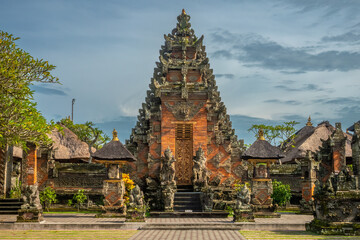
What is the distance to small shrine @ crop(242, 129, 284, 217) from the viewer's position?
21.9m

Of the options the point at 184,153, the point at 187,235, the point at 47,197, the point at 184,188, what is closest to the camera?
the point at 187,235

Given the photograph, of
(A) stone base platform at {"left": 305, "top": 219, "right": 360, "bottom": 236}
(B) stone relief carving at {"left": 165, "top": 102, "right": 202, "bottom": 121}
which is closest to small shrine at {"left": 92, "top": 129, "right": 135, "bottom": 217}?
(B) stone relief carving at {"left": 165, "top": 102, "right": 202, "bottom": 121}

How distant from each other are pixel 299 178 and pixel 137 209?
38.8 ft

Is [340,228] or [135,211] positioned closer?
[340,228]

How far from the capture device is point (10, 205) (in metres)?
23.3

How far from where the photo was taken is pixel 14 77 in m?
18.1

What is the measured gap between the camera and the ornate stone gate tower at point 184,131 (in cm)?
2623

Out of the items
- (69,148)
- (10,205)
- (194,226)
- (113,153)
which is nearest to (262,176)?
(194,226)

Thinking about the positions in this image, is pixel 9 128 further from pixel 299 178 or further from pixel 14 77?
pixel 299 178

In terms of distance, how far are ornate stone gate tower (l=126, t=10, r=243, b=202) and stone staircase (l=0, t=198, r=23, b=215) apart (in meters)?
6.55

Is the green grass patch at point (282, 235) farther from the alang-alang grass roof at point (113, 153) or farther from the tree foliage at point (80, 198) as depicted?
the tree foliage at point (80, 198)

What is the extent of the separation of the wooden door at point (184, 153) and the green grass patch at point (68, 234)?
10.0m

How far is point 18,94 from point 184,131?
10.5 m

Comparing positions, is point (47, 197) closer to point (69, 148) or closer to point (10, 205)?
point (10, 205)
